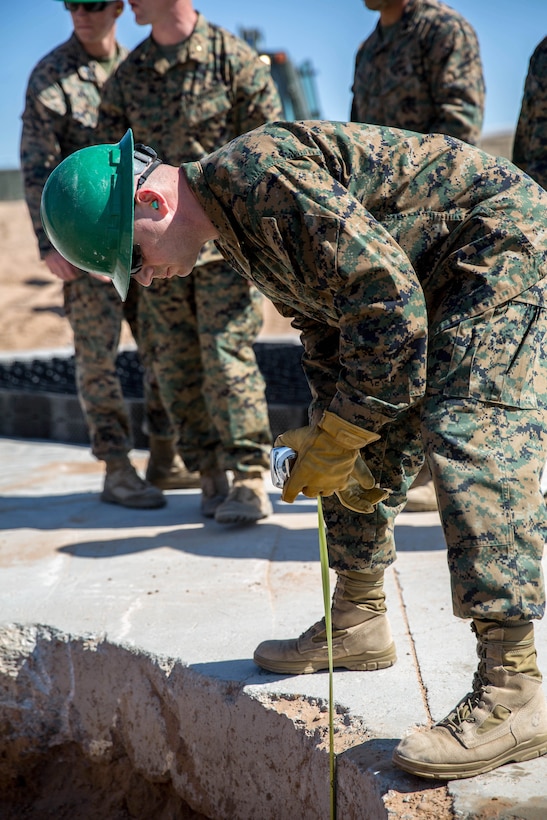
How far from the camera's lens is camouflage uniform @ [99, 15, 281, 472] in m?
3.94

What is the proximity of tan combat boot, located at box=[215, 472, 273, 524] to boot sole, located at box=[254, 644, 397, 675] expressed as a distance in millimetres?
1343

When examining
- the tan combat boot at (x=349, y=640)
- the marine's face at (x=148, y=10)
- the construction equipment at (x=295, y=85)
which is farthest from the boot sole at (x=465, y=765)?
the construction equipment at (x=295, y=85)

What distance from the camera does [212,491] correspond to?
4.25 m

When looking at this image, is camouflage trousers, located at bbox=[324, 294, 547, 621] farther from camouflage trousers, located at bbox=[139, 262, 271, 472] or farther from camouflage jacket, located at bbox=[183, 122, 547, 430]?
camouflage trousers, located at bbox=[139, 262, 271, 472]

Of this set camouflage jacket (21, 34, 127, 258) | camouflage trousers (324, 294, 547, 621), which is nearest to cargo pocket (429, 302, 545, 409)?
camouflage trousers (324, 294, 547, 621)

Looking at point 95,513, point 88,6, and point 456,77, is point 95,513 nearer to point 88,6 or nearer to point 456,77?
point 88,6

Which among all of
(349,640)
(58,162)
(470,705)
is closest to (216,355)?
(58,162)

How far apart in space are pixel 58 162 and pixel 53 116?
202mm

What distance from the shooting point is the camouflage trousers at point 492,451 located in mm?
1945

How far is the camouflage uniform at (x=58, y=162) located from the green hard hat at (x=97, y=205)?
2.13 m

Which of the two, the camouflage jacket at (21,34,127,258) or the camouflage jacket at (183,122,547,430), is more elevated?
the camouflage jacket at (183,122,547,430)

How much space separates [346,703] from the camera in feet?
7.77

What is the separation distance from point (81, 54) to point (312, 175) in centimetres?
295

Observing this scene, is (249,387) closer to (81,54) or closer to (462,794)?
(81,54)
